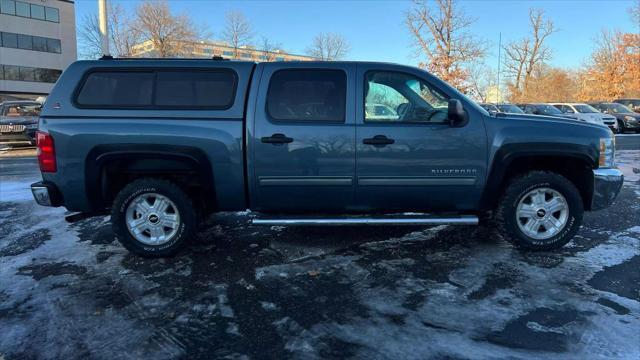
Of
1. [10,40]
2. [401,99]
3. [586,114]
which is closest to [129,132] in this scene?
[401,99]

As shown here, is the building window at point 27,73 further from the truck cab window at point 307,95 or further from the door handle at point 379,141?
the door handle at point 379,141

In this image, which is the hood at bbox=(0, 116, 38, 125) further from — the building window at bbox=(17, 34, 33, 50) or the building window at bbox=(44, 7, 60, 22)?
the building window at bbox=(44, 7, 60, 22)

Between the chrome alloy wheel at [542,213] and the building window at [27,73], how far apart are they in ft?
202

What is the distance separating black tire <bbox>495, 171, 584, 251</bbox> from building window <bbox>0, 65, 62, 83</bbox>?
61.6m

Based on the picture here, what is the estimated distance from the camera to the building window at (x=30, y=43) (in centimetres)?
5166

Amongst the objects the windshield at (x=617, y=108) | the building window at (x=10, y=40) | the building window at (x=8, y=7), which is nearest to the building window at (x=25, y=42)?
the building window at (x=10, y=40)

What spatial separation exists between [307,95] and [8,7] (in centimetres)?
6104

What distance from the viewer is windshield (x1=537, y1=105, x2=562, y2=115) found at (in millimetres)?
22538

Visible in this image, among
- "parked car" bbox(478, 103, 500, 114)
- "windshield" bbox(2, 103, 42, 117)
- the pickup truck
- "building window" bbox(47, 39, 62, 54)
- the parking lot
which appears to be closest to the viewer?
the parking lot

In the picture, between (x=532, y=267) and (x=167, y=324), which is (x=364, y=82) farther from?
(x=167, y=324)

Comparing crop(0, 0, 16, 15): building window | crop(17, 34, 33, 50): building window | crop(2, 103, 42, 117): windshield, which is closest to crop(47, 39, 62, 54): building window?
crop(17, 34, 33, 50): building window

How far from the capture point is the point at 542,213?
4496mm

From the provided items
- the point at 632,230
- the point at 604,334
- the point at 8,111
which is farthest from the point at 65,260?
the point at 8,111

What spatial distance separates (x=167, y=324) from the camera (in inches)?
124
